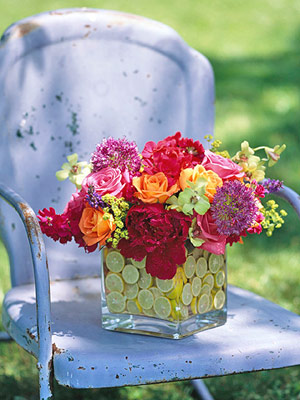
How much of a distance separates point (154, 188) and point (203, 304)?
289 mm

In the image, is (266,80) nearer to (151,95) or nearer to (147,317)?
(151,95)

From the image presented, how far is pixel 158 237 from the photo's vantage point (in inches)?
48.9

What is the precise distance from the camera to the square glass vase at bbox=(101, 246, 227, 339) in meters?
1.32

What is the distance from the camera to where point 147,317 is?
1.35 metres

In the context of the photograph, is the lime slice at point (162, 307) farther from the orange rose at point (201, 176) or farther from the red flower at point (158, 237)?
the orange rose at point (201, 176)

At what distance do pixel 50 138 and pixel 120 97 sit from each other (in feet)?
0.75

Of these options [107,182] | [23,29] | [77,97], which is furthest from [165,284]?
[23,29]

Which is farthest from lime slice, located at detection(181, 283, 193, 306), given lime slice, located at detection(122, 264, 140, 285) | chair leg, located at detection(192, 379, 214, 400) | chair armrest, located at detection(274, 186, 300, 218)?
chair leg, located at detection(192, 379, 214, 400)

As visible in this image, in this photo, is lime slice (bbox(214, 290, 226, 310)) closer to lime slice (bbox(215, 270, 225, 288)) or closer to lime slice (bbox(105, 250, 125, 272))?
lime slice (bbox(215, 270, 225, 288))

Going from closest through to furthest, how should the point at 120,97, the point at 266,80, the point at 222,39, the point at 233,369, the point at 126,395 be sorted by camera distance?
the point at 233,369 → the point at 120,97 → the point at 126,395 → the point at 266,80 → the point at 222,39

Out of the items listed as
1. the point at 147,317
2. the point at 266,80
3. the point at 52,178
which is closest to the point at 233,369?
the point at 147,317

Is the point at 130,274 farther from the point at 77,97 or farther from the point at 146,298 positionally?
the point at 77,97

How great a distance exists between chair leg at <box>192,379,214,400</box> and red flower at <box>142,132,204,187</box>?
931 mm

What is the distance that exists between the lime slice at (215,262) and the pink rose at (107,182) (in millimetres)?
248
